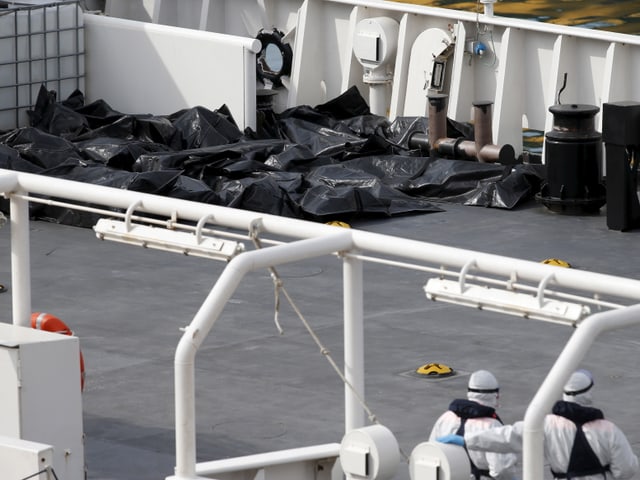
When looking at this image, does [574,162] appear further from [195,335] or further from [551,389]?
[551,389]

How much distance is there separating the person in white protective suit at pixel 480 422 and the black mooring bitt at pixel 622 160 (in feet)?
25.1

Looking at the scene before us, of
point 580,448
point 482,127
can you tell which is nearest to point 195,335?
point 580,448

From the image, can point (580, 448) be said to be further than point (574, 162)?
No

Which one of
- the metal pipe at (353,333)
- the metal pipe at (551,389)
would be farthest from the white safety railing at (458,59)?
the metal pipe at (551,389)

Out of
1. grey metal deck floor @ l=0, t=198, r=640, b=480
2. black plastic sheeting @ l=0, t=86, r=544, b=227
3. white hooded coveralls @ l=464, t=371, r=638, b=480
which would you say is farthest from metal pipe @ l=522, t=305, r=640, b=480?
black plastic sheeting @ l=0, t=86, r=544, b=227

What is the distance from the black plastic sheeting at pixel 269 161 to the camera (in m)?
16.5

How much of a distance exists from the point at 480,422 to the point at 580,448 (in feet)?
1.64

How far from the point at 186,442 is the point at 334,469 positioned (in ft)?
3.63

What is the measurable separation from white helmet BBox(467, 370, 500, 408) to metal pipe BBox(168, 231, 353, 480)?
68.7 inches

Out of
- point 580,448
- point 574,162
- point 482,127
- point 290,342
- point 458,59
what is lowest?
point 290,342

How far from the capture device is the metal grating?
19.9m

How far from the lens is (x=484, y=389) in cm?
839

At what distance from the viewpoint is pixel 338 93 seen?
20766mm

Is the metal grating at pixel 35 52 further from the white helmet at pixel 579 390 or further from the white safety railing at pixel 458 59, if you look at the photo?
the white helmet at pixel 579 390
